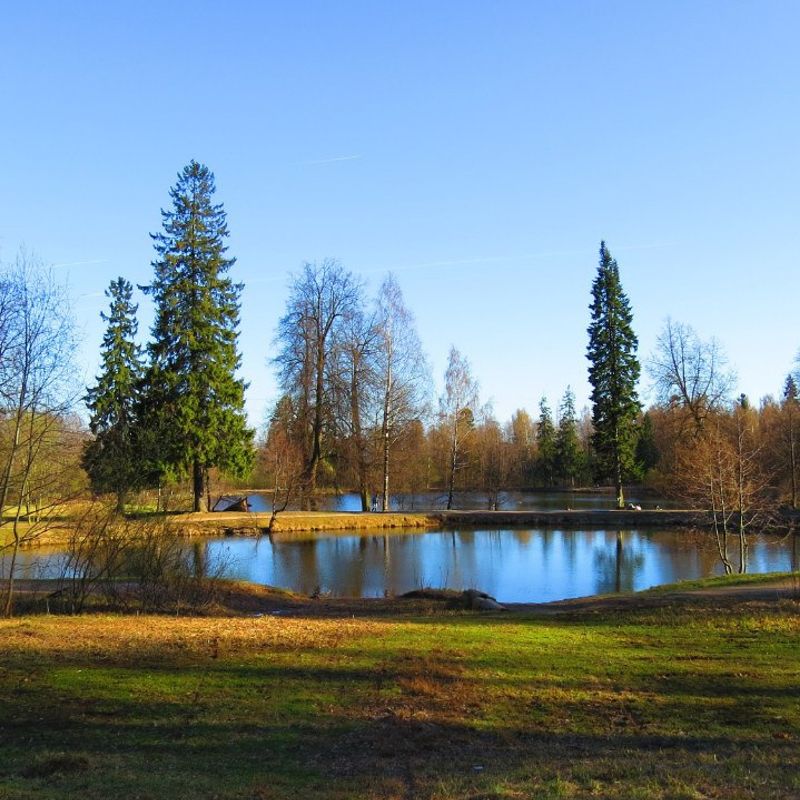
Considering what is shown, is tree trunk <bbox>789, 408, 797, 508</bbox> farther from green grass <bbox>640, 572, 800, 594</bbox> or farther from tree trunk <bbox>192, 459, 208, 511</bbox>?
tree trunk <bbox>192, 459, 208, 511</bbox>

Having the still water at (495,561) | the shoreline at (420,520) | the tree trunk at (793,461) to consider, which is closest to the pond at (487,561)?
the still water at (495,561)

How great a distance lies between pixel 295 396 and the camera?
4388 centimetres

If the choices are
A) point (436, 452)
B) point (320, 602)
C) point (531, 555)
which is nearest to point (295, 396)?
point (436, 452)

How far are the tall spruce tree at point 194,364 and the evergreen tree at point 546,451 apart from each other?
45786 mm

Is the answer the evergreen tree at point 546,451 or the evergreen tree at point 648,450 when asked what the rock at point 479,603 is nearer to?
the evergreen tree at point 648,450

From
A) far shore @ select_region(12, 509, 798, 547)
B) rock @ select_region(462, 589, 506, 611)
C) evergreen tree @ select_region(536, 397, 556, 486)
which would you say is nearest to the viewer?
rock @ select_region(462, 589, 506, 611)

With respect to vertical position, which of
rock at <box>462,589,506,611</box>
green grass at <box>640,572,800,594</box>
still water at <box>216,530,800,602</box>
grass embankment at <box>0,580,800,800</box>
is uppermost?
grass embankment at <box>0,580,800,800</box>

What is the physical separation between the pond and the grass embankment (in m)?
7.24

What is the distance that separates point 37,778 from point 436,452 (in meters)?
48.4

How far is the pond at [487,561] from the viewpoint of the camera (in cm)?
2217

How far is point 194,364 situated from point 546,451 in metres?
48.6

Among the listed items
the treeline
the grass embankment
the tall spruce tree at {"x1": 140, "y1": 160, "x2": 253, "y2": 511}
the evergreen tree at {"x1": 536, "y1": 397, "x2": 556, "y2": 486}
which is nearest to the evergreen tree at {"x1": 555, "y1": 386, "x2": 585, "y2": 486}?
the evergreen tree at {"x1": 536, "y1": 397, "x2": 556, "y2": 486}

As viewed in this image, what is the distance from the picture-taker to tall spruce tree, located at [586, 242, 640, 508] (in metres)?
46.5

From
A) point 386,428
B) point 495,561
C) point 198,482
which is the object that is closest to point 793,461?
point 386,428
